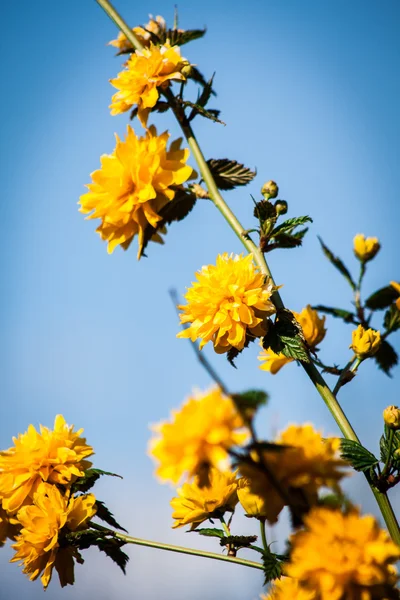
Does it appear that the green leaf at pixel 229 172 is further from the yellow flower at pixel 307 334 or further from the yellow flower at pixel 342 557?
the yellow flower at pixel 342 557

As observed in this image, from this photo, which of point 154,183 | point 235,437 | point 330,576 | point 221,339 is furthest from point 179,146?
point 330,576

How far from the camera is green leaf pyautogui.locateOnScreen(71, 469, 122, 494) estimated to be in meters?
1.39

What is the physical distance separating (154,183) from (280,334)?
0.35m

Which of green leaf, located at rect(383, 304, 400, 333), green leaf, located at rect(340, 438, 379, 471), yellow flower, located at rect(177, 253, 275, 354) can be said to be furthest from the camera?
green leaf, located at rect(383, 304, 400, 333)

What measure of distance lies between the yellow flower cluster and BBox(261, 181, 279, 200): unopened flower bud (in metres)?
0.68

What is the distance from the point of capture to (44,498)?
133 cm

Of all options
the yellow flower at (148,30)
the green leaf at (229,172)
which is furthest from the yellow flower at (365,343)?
the yellow flower at (148,30)

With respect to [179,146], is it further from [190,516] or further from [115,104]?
[190,516]

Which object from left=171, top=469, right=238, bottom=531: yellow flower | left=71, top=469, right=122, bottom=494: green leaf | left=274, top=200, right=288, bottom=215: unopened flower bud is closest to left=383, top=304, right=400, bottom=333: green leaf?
left=274, top=200, right=288, bottom=215: unopened flower bud

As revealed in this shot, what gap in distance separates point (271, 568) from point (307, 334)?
2.26ft

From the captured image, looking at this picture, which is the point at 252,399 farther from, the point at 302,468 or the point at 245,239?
the point at 245,239

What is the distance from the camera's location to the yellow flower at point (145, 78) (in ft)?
4.10

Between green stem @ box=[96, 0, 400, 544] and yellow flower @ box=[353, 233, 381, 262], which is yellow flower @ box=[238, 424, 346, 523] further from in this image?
yellow flower @ box=[353, 233, 381, 262]

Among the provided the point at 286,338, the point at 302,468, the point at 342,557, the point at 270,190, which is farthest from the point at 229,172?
the point at 342,557
